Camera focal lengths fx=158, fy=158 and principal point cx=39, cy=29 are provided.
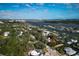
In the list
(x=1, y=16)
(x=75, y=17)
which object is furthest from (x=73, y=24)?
(x=1, y=16)

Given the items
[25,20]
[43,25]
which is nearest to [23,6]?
[25,20]

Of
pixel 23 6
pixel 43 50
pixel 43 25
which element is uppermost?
pixel 23 6

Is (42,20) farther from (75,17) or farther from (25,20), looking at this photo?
(75,17)

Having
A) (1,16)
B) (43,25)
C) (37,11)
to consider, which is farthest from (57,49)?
(1,16)

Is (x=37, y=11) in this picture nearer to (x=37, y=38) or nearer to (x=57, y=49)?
(x=37, y=38)

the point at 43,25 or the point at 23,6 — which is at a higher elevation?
the point at 23,6

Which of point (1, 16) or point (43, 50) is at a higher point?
point (1, 16)

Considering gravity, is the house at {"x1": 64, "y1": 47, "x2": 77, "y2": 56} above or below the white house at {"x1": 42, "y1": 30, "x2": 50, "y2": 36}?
below

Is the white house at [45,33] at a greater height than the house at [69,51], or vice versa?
the white house at [45,33]

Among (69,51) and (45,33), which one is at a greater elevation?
(45,33)
